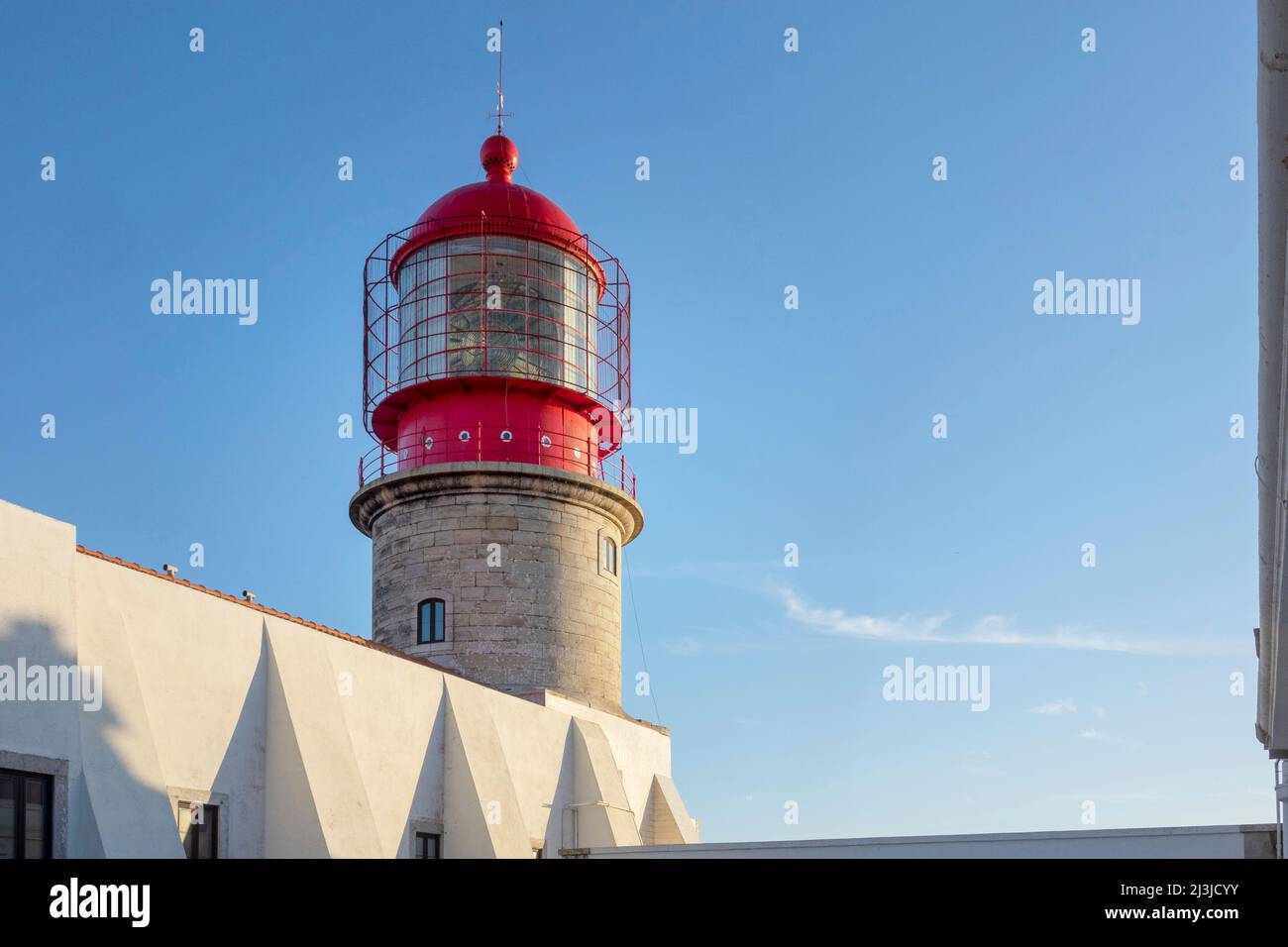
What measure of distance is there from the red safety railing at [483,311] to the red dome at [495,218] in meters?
0.02

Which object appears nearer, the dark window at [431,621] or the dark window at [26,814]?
the dark window at [26,814]

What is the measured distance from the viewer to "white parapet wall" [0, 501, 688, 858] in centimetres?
1274

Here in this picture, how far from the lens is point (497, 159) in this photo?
26.0 meters

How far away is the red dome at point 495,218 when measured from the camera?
24.7m

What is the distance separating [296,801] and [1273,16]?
13405 mm

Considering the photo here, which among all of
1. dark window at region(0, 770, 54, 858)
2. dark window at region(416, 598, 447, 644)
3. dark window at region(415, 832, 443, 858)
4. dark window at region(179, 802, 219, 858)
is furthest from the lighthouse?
dark window at region(0, 770, 54, 858)

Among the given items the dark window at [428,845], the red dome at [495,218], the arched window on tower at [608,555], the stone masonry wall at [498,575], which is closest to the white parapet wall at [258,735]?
the dark window at [428,845]

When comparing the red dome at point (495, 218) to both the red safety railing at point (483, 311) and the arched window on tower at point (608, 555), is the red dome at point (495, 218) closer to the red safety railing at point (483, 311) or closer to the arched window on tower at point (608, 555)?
the red safety railing at point (483, 311)

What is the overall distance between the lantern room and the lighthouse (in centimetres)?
3

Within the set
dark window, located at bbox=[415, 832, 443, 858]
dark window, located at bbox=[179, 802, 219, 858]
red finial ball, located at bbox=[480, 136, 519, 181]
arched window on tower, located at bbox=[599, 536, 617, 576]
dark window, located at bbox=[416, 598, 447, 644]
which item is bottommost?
dark window, located at bbox=[415, 832, 443, 858]

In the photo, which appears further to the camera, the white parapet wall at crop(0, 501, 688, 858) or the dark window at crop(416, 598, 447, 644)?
the dark window at crop(416, 598, 447, 644)

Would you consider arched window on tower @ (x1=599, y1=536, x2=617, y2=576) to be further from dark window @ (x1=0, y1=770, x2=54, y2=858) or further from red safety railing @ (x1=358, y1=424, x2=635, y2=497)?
dark window @ (x1=0, y1=770, x2=54, y2=858)
